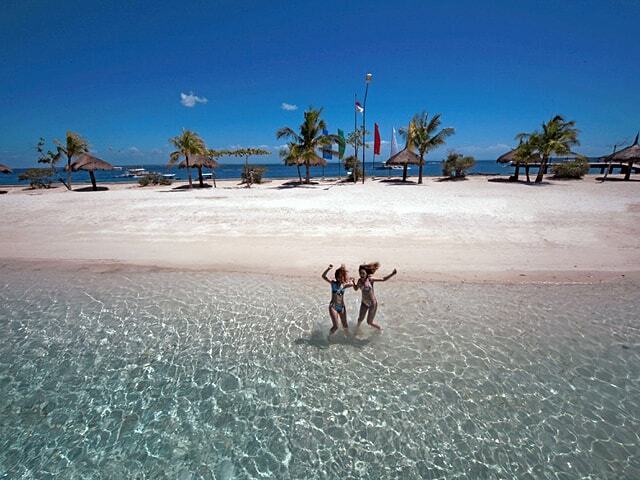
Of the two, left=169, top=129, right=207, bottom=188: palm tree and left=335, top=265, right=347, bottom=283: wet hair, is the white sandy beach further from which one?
left=169, top=129, right=207, bottom=188: palm tree

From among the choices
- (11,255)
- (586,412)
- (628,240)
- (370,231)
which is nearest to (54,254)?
(11,255)

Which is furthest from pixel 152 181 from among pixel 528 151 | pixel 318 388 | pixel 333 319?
pixel 528 151

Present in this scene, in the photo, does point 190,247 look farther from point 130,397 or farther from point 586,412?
point 586,412

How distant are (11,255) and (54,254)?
5.23 feet

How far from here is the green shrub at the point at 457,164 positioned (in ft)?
109

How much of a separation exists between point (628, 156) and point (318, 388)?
4146 cm

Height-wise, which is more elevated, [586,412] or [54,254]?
[54,254]

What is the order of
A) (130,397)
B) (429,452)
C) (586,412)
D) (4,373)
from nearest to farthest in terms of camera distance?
(429,452) < (586,412) < (130,397) < (4,373)

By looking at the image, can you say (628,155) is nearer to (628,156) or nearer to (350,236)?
(628,156)

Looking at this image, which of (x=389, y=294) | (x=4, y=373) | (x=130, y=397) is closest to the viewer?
(x=130, y=397)

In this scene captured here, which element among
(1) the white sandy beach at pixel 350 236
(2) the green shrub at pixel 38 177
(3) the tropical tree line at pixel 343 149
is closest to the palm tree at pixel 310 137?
(3) the tropical tree line at pixel 343 149

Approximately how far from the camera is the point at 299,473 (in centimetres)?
337

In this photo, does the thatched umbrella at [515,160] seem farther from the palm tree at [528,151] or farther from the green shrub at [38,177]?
the green shrub at [38,177]

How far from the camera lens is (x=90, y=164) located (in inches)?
1151
